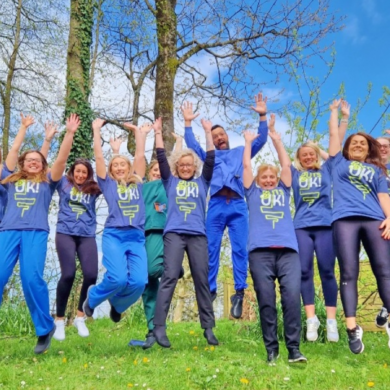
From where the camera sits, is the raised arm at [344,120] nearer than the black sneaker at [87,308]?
Yes

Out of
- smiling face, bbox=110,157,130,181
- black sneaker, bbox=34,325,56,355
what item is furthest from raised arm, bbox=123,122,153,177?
black sneaker, bbox=34,325,56,355

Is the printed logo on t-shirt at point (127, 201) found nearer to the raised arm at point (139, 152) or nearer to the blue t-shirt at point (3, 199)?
the raised arm at point (139, 152)

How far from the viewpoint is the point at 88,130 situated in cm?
1036

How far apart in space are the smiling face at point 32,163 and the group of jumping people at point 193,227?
0.7 inches

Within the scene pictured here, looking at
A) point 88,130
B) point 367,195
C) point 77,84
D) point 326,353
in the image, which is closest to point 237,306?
point 326,353

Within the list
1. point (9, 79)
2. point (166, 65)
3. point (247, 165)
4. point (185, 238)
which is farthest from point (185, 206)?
point (9, 79)

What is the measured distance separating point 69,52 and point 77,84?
80 centimetres

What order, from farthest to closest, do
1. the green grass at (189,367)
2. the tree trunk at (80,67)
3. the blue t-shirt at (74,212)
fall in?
the tree trunk at (80,67) → the blue t-shirt at (74,212) → the green grass at (189,367)

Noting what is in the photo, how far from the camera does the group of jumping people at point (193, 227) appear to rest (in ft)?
16.3

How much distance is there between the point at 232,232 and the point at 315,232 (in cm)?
124

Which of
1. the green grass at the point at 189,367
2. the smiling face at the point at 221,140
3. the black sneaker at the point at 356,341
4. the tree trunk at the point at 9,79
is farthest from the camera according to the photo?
the tree trunk at the point at 9,79

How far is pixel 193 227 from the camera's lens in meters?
5.40

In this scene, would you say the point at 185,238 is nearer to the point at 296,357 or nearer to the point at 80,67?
the point at 296,357

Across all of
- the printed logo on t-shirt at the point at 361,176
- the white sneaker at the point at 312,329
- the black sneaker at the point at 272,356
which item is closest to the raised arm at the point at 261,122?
the printed logo on t-shirt at the point at 361,176
